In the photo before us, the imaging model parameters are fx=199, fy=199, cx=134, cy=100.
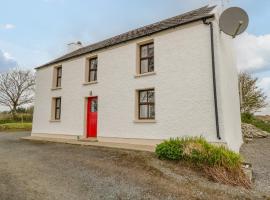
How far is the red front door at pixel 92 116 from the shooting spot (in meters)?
12.5

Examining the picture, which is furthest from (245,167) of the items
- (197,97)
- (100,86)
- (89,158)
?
(100,86)

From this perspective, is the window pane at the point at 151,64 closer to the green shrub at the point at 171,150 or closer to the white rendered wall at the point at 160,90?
the white rendered wall at the point at 160,90

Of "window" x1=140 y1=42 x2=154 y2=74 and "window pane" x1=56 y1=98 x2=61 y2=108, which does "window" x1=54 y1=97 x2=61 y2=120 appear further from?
"window" x1=140 y1=42 x2=154 y2=74

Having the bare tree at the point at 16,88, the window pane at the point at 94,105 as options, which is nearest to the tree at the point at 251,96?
the window pane at the point at 94,105

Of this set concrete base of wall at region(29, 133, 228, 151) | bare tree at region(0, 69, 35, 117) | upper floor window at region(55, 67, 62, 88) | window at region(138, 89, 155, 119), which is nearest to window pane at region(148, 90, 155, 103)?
window at region(138, 89, 155, 119)

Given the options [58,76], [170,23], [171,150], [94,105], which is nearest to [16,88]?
[58,76]

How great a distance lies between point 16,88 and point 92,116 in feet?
96.4

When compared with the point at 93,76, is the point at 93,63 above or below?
above

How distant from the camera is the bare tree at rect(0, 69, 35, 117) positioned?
114 ft

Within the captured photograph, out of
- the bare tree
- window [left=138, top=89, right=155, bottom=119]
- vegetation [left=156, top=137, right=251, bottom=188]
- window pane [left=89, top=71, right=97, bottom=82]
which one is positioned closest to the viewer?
vegetation [left=156, top=137, right=251, bottom=188]

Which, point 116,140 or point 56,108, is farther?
point 56,108

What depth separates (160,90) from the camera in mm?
9938

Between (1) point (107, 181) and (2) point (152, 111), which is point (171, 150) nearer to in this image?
(1) point (107, 181)

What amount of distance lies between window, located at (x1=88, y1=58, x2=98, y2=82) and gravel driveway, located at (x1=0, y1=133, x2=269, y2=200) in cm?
691
